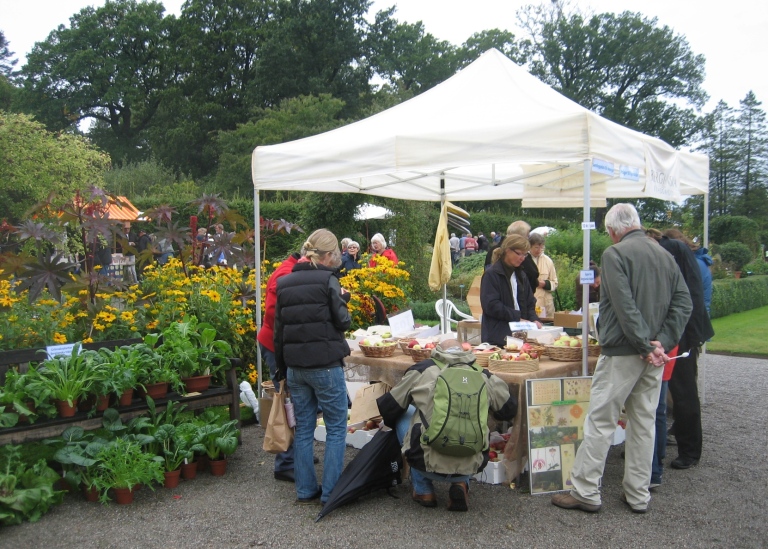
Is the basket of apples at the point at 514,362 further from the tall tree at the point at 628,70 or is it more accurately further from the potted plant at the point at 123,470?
the tall tree at the point at 628,70

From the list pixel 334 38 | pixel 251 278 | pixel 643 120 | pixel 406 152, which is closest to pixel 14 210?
pixel 251 278

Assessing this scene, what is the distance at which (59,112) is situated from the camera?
41.7 metres

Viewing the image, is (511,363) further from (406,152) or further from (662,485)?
(406,152)

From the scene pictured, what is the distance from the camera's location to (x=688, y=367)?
15.5 ft

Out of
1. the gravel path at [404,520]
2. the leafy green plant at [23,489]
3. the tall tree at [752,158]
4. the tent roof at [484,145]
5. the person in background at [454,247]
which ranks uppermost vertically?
the tall tree at [752,158]

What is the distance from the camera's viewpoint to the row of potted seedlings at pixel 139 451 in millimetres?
4129

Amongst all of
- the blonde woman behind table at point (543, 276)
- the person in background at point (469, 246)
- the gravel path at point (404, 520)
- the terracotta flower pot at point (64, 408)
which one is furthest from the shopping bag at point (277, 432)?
the person in background at point (469, 246)

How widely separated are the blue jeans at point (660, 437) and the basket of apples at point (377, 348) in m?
1.87

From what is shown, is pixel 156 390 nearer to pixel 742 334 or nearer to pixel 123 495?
pixel 123 495

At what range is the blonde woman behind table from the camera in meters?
7.57

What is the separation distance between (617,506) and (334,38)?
3995 centimetres

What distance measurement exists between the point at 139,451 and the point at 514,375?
2415 millimetres

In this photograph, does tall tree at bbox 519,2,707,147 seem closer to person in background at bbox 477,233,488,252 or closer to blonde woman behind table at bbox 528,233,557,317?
person in background at bbox 477,233,488,252

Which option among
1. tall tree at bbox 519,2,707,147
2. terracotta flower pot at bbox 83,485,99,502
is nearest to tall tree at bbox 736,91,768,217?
tall tree at bbox 519,2,707,147
